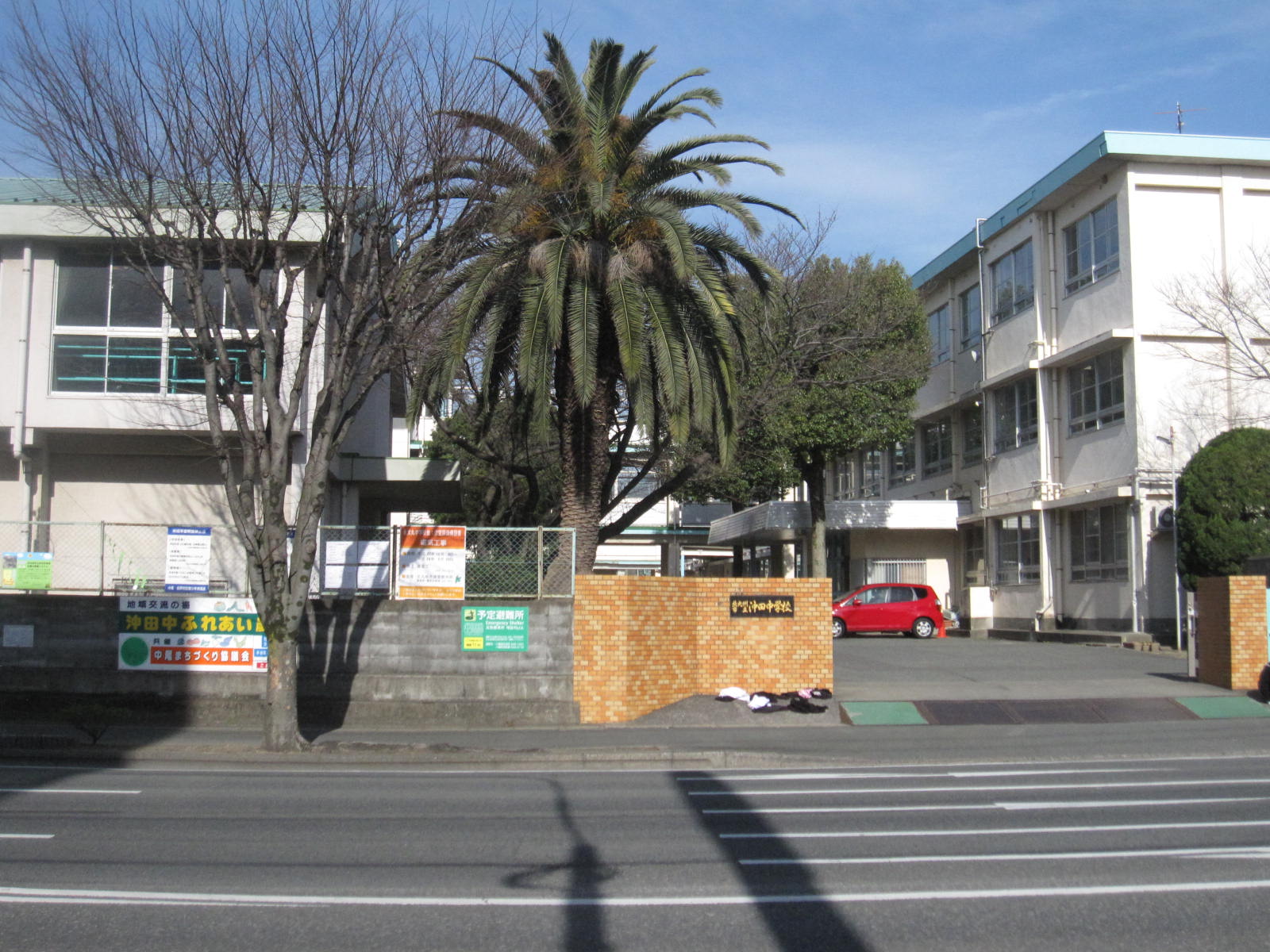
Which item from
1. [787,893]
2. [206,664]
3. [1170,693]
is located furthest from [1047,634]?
[787,893]

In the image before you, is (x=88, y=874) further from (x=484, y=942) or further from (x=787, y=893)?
(x=787, y=893)

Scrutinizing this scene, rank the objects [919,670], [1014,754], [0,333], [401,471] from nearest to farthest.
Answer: [1014,754] → [0,333] → [919,670] → [401,471]

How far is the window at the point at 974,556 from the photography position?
1327 inches

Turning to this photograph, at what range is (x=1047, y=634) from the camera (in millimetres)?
29031

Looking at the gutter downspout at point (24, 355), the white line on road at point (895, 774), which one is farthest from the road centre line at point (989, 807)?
the gutter downspout at point (24, 355)

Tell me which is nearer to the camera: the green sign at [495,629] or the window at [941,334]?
the green sign at [495,629]

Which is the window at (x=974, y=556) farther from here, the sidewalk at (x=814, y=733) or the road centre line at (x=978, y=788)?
the road centre line at (x=978, y=788)

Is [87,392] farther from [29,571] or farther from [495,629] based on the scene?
[495,629]

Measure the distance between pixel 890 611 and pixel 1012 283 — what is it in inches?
393

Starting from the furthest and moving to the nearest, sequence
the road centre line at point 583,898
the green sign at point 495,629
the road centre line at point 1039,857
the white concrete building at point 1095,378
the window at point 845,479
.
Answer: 1. the window at point 845,479
2. the white concrete building at point 1095,378
3. the green sign at point 495,629
4. the road centre line at point 1039,857
5. the road centre line at point 583,898

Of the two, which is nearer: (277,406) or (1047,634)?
(277,406)

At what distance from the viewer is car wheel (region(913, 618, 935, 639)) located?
3103 centimetres

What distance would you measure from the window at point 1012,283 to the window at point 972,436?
330cm

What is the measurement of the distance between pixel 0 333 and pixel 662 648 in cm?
1274
